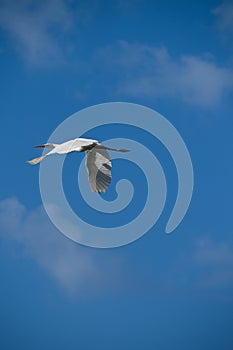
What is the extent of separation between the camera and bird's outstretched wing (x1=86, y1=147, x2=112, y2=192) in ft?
75.4

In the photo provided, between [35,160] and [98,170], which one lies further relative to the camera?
[98,170]

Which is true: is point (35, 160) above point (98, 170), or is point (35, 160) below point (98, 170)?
below

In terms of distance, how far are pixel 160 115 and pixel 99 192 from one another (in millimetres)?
7566

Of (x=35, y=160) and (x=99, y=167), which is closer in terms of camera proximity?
(x=35, y=160)

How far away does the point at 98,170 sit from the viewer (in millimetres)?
23203

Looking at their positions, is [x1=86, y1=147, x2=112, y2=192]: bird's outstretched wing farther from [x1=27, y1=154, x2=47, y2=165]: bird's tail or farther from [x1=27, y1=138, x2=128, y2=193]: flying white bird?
[x1=27, y1=154, x2=47, y2=165]: bird's tail

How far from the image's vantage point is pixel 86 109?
27266mm

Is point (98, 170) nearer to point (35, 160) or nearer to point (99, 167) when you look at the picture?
point (99, 167)

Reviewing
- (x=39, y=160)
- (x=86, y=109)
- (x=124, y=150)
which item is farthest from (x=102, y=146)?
(x=86, y=109)

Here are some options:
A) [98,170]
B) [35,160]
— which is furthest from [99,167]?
[35,160]

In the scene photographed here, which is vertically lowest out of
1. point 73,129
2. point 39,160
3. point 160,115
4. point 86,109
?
point 39,160

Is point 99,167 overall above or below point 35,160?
above

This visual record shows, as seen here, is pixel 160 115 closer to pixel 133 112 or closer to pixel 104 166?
pixel 133 112

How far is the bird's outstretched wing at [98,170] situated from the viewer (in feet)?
75.4
